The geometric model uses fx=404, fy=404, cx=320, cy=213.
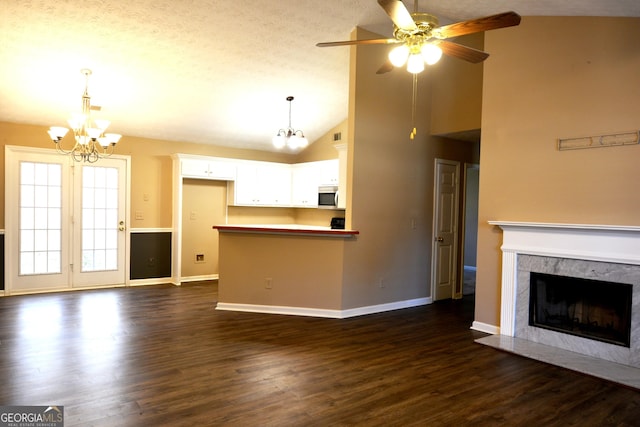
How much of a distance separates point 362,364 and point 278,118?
181 inches

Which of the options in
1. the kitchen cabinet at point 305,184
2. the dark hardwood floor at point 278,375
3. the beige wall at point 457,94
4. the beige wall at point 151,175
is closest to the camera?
the dark hardwood floor at point 278,375

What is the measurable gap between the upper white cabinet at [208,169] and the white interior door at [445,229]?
3.58 m

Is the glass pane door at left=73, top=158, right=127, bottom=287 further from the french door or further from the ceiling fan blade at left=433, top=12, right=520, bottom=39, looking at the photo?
the ceiling fan blade at left=433, top=12, right=520, bottom=39

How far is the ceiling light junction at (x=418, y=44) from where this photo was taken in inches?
107

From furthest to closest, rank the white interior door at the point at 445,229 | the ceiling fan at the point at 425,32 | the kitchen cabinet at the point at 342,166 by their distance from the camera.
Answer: the kitchen cabinet at the point at 342,166, the white interior door at the point at 445,229, the ceiling fan at the point at 425,32

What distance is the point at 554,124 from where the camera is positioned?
401 centimetres

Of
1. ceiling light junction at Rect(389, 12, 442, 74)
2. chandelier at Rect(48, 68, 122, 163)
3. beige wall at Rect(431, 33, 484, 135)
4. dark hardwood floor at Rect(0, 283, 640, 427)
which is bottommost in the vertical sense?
dark hardwood floor at Rect(0, 283, 640, 427)

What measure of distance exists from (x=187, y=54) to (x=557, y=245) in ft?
15.1

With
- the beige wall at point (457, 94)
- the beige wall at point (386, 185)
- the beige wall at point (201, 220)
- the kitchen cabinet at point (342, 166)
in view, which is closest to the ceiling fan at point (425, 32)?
the beige wall at point (386, 185)

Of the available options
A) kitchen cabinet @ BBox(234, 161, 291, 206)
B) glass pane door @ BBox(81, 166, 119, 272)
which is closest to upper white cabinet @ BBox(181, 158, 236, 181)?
kitchen cabinet @ BBox(234, 161, 291, 206)

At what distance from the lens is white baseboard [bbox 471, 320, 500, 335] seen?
4.40 metres

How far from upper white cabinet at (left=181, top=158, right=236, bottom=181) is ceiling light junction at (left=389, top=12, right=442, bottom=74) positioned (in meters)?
4.76

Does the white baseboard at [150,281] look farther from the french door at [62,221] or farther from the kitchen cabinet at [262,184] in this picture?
the kitchen cabinet at [262,184]

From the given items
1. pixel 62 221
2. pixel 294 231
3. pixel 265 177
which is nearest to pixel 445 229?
pixel 294 231
